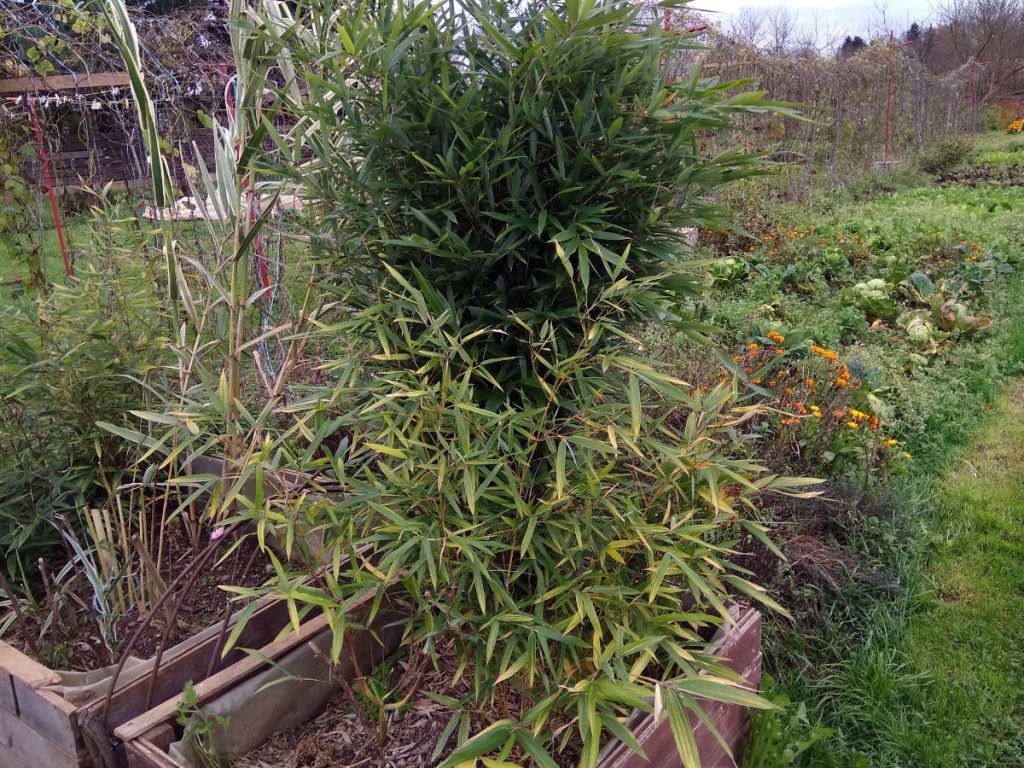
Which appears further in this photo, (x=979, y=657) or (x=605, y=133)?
(x=979, y=657)

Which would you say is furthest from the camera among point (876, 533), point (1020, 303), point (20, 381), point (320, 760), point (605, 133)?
point (1020, 303)

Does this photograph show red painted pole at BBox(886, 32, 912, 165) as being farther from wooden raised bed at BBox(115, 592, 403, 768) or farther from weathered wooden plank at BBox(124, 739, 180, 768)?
weathered wooden plank at BBox(124, 739, 180, 768)

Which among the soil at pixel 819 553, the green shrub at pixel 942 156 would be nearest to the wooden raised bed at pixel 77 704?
the soil at pixel 819 553

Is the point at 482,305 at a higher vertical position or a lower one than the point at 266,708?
higher

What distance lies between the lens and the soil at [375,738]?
170 cm

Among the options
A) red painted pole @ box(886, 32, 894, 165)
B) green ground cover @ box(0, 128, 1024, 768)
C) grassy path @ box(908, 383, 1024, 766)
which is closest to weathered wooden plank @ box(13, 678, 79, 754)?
green ground cover @ box(0, 128, 1024, 768)

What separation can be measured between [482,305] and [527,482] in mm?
398

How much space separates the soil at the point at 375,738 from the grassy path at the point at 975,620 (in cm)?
136

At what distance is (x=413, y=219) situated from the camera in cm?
157

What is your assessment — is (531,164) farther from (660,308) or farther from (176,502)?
(176,502)

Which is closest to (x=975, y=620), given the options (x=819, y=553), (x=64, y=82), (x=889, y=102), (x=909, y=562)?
(x=909, y=562)

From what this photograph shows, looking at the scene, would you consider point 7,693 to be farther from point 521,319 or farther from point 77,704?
point 521,319

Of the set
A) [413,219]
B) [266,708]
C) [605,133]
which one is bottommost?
[266,708]

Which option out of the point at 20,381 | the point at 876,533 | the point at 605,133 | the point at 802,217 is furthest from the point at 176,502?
Result: the point at 802,217
